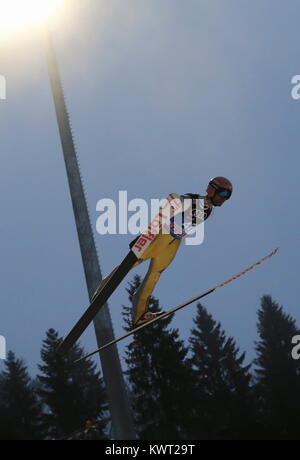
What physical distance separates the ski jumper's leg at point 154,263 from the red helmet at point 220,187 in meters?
0.87

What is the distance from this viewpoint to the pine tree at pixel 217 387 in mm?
33375

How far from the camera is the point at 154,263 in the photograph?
6.38 metres

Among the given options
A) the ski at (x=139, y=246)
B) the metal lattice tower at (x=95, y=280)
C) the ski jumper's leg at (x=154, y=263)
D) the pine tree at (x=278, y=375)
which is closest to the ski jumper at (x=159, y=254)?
the ski jumper's leg at (x=154, y=263)

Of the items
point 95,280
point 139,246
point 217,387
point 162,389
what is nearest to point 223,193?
point 139,246

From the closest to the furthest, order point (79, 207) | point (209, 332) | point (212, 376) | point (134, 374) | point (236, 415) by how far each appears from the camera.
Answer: point (79, 207), point (134, 374), point (236, 415), point (212, 376), point (209, 332)

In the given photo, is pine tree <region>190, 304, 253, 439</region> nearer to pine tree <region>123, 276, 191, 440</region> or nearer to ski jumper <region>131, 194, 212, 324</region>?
pine tree <region>123, 276, 191, 440</region>

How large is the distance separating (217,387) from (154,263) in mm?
33733

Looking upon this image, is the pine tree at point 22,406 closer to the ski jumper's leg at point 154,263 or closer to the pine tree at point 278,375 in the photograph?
the pine tree at point 278,375

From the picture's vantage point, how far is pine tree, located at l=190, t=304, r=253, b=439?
33375 millimetres

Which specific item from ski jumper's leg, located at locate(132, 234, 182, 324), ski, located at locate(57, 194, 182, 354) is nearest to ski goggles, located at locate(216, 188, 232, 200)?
ski, located at locate(57, 194, 182, 354)
